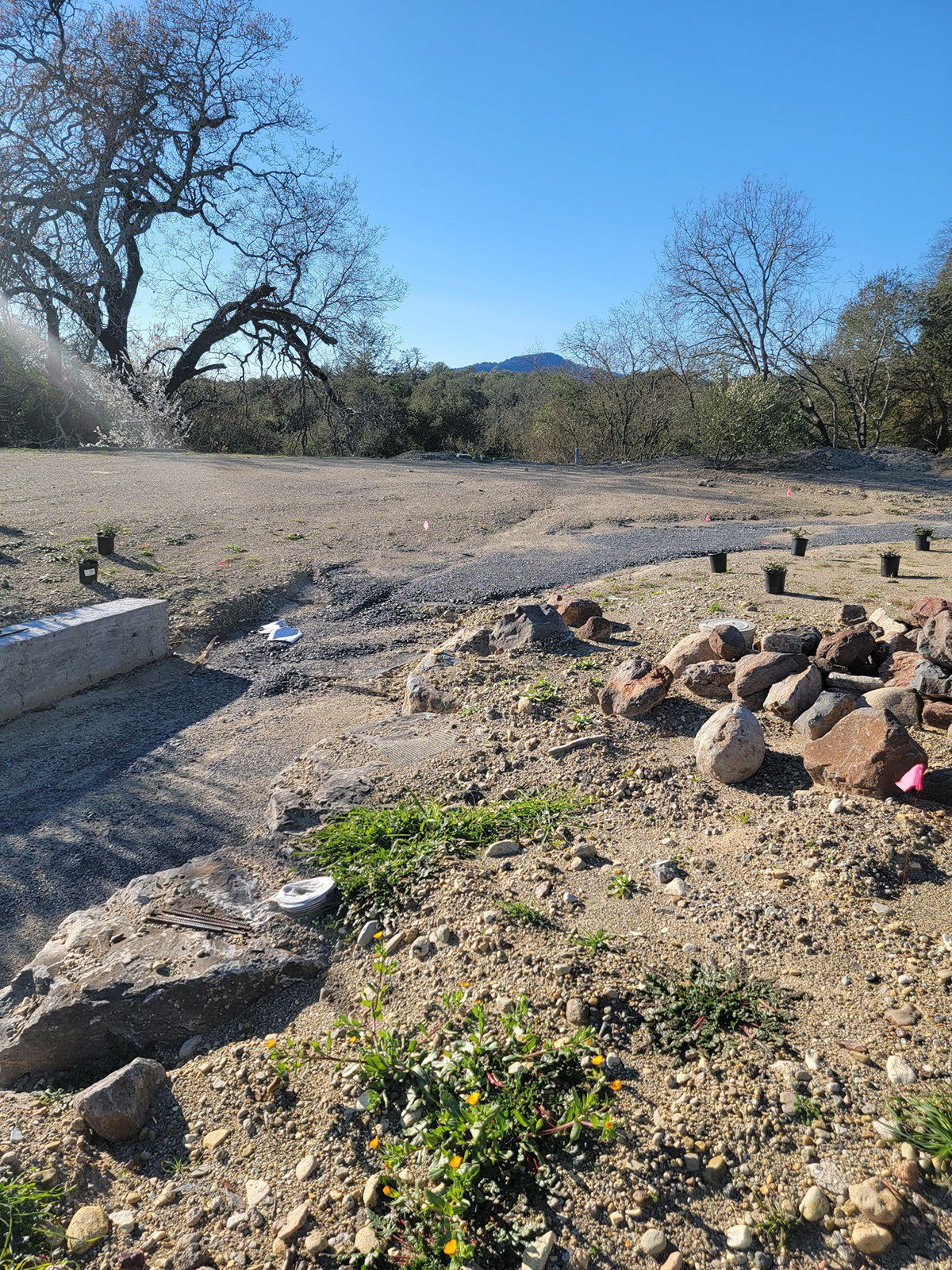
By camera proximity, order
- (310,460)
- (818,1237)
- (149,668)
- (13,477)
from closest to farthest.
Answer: (818,1237) < (149,668) < (13,477) < (310,460)

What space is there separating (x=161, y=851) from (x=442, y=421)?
20.5 meters

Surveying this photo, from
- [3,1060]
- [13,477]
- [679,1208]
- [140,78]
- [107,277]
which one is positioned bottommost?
[3,1060]

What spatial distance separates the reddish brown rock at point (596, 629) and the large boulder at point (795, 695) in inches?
55.3

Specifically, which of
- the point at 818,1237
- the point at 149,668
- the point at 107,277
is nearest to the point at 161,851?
the point at 149,668

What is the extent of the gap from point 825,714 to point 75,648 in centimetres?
453

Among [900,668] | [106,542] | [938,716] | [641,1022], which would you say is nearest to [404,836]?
[641,1022]

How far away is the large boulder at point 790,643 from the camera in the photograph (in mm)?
4000

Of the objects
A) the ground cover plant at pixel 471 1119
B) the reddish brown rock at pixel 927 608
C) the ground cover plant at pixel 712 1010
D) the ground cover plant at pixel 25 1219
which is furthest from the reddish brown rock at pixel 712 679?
the ground cover plant at pixel 25 1219

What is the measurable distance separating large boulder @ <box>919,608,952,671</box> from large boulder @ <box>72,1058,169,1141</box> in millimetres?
3538

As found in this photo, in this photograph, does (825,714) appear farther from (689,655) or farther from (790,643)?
(689,655)

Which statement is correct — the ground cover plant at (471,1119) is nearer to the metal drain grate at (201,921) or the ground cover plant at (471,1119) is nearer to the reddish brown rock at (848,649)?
the metal drain grate at (201,921)

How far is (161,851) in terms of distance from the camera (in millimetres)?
3359

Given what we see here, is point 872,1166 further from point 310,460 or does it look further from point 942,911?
point 310,460

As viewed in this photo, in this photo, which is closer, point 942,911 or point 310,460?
point 942,911
